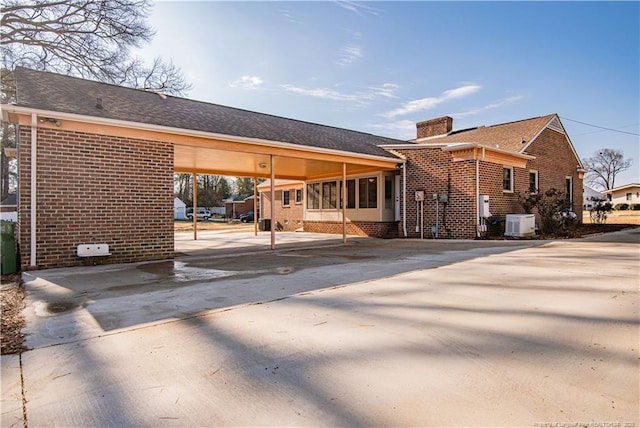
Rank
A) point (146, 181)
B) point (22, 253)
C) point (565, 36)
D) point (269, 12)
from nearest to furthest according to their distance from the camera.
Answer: point (22, 253), point (146, 181), point (269, 12), point (565, 36)

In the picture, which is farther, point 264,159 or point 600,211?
point 600,211

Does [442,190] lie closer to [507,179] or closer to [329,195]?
[507,179]

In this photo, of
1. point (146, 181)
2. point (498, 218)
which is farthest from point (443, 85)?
point (146, 181)

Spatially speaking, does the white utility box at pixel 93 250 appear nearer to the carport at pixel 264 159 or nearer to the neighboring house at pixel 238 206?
the carport at pixel 264 159

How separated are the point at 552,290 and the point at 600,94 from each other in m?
21.3

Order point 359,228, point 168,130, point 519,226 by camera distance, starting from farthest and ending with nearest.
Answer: point 359,228
point 519,226
point 168,130

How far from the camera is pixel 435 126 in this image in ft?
69.4

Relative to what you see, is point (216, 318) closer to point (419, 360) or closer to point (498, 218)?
point (419, 360)

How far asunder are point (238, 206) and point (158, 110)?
39647 mm

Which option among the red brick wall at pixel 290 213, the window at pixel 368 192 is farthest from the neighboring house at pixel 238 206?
the window at pixel 368 192

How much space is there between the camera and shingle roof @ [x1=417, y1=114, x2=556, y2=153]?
50.9 feet

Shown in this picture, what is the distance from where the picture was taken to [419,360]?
2707mm

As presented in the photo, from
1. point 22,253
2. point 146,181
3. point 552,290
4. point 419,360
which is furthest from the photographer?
point 146,181

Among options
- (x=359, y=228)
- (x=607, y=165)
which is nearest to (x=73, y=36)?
(x=359, y=228)
